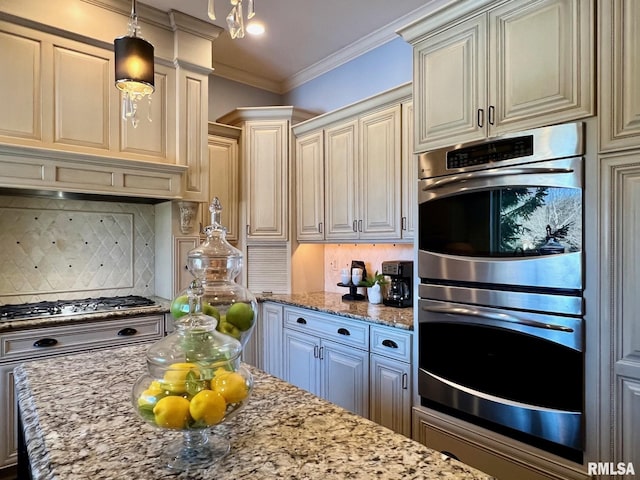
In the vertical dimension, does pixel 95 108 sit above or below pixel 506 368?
above

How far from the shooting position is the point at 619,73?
4.92ft

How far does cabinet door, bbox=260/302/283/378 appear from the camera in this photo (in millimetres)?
3383

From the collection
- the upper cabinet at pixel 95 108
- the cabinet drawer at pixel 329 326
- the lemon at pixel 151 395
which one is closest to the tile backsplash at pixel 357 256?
the cabinet drawer at pixel 329 326

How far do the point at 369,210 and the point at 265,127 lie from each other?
1390 mm

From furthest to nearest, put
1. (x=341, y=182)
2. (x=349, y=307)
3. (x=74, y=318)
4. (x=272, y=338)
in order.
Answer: (x=272, y=338) < (x=341, y=182) < (x=349, y=307) < (x=74, y=318)

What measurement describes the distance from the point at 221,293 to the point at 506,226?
52.9 inches

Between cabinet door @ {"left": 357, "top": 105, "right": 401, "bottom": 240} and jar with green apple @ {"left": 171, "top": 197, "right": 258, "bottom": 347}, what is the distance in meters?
1.80

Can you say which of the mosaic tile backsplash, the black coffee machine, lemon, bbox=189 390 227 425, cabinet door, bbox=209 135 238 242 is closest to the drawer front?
the mosaic tile backsplash

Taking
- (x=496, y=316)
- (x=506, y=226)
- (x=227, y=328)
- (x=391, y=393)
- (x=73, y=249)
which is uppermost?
(x=506, y=226)

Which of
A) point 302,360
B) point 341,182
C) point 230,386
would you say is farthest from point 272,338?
point 230,386

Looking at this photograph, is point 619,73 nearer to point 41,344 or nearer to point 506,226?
point 506,226

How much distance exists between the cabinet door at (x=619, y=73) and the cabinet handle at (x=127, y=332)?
2.84 meters

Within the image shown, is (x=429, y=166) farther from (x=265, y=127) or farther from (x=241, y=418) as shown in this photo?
(x=265, y=127)

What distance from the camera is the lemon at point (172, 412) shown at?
0.74 metres
